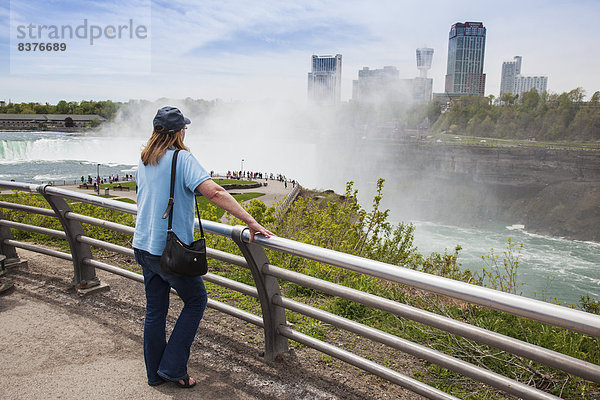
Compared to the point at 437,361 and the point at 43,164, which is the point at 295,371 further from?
the point at 43,164

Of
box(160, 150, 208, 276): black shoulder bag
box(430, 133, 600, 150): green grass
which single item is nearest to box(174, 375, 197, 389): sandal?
box(160, 150, 208, 276): black shoulder bag

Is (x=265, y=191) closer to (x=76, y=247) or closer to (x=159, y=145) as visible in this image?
(x=76, y=247)

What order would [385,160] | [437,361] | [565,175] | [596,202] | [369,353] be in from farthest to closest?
[385,160] → [565,175] → [596,202] → [369,353] → [437,361]

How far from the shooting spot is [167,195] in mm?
2496

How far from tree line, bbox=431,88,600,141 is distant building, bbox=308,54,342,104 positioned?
142ft

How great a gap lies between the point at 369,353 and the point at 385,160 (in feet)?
399

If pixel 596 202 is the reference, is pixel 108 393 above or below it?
above

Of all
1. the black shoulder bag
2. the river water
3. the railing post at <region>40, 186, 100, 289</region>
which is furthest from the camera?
the river water

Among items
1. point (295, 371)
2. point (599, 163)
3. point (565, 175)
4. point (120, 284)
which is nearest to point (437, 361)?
point (295, 371)

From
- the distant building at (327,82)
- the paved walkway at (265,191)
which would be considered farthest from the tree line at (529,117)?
the paved walkway at (265,191)

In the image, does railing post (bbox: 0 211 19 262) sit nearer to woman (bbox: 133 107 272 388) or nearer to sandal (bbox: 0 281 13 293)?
sandal (bbox: 0 281 13 293)

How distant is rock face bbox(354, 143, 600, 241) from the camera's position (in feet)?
244

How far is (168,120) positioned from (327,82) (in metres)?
190

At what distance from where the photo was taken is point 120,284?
4.47m
